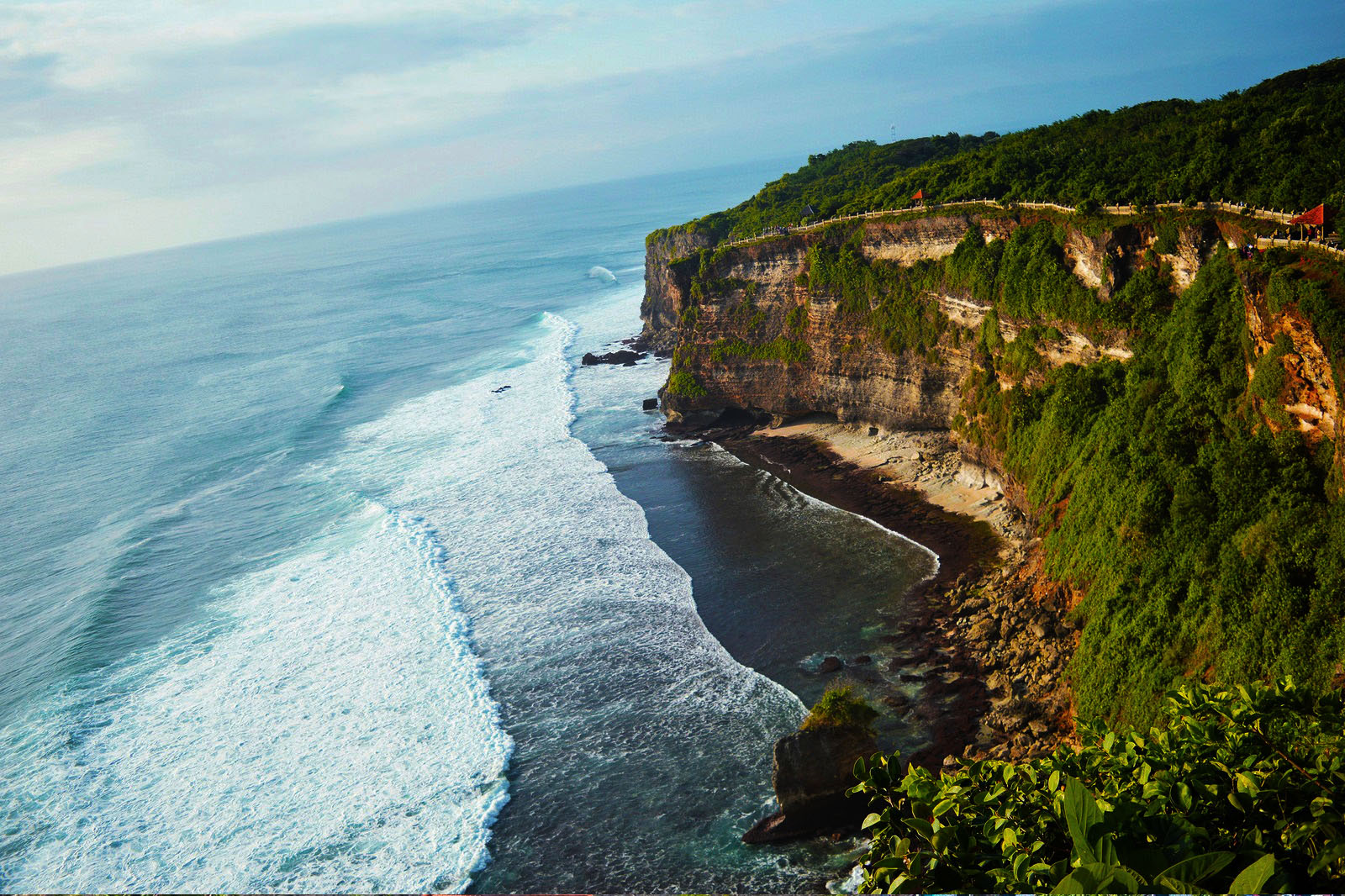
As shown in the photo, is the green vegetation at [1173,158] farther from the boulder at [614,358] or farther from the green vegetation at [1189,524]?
the boulder at [614,358]

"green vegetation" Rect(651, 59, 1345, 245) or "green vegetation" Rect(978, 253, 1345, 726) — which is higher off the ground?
"green vegetation" Rect(651, 59, 1345, 245)

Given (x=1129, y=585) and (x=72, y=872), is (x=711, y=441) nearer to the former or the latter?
(x=1129, y=585)

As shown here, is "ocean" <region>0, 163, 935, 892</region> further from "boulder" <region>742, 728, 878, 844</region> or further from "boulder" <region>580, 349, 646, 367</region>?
"boulder" <region>580, 349, 646, 367</region>

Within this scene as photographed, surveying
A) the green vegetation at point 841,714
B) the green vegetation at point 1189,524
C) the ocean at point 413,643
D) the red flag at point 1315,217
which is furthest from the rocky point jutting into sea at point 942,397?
the ocean at point 413,643

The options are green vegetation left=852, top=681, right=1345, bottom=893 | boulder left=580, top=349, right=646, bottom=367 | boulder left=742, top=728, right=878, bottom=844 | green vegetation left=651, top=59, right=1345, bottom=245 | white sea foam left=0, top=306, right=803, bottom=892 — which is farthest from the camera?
boulder left=580, top=349, right=646, bottom=367


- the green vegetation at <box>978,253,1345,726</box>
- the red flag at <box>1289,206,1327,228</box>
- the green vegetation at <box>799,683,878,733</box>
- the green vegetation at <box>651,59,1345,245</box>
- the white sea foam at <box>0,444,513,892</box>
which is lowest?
the white sea foam at <box>0,444,513,892</box>

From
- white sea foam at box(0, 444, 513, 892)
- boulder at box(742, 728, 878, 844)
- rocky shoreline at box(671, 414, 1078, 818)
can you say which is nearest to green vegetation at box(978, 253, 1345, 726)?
rocky shoreline at box(671, 414, 1078, 818)

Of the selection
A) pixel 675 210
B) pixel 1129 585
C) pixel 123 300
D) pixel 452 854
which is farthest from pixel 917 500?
pixel 123 300
